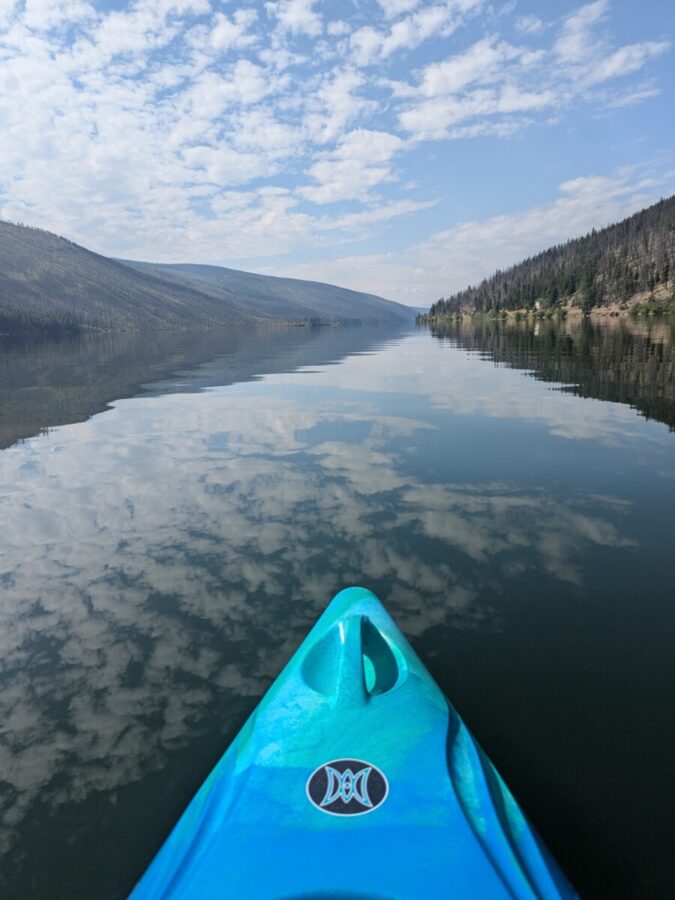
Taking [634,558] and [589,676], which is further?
[634,558]

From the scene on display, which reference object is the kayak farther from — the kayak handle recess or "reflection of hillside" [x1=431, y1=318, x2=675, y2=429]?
"reflection of hillside" [x1=431, y1=318, x2=675, y2=429]

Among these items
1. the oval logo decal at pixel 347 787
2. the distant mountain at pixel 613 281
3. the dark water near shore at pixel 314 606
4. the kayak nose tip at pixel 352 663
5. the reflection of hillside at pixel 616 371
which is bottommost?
the dark water near shore at pixel 314 606

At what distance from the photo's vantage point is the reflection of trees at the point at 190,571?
5766 mm

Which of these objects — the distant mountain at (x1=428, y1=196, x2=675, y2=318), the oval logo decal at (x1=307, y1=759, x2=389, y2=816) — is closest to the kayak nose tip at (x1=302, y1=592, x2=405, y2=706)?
the oval logo decal at (x1=307, y1=759, x2=389, y2=816)

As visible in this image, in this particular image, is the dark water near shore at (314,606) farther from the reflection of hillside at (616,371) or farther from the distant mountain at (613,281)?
the distant mountain at (613,281)

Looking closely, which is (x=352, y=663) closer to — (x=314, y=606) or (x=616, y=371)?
(x=314, y=606)

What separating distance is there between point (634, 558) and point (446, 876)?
25.5 ft

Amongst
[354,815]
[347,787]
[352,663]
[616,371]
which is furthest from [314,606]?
[616,371]

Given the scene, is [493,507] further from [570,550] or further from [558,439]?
[558,439]

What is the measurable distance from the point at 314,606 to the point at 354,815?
4346mm

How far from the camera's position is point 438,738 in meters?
4.57

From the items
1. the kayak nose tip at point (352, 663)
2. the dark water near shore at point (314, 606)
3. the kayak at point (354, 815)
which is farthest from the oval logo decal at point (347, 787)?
the dark water near shore at point (314, 606)

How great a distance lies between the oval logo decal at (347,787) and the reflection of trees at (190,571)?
72.6 inches

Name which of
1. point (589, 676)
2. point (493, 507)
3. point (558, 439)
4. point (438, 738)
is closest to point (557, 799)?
point (438, 738)
